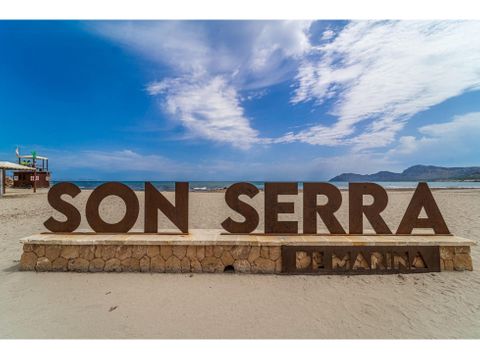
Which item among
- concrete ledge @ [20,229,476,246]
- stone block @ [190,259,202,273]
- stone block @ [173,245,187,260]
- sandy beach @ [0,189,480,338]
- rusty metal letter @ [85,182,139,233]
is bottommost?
sandy beach @ [0,189,480,338]

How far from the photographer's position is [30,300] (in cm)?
365

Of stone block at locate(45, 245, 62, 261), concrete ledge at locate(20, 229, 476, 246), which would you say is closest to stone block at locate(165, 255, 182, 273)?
concrete ledge at locate(20, 229, 476, 246)

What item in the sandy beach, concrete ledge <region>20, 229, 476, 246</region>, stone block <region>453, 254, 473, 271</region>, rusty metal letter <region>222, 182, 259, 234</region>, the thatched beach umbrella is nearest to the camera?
the sandy beach

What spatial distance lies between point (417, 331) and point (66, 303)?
4.79m

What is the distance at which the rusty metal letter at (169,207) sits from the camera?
5.11 m

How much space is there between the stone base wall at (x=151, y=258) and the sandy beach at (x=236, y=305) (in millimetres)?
182

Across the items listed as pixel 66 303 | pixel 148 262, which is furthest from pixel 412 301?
pixel 66 303

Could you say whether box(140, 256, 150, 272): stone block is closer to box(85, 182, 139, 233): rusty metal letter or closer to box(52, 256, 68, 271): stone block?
box(85, 182, 139, 233): rusty metal letter

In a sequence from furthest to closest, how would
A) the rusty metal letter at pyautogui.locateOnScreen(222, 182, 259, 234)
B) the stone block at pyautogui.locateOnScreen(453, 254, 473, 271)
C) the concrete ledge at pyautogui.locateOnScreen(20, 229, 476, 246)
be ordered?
the rusty metal letter at pyautogui.locateOnScreen(222, 182, 259, 234) → the stone block at pyautogui.locateOnScreen(453, 254, 473, 271) → the concrete ledge at pyautogui.locateOnScreen(20, 229, 476, 246)

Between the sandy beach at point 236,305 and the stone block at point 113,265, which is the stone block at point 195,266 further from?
the stone block at point 113,265

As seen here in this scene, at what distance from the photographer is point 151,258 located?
4.68 meters

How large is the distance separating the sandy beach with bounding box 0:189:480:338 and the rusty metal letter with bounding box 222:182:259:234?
0.97 metres

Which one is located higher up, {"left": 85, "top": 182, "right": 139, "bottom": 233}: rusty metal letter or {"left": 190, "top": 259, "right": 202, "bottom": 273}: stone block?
{"left": 85, "top": 182, "right": 139, "bottom": 233}: rusty metal letter

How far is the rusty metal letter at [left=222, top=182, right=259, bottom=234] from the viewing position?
506 centimetres
